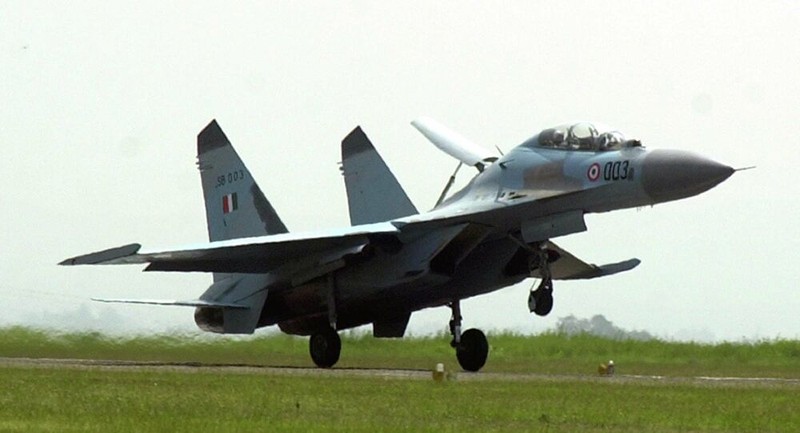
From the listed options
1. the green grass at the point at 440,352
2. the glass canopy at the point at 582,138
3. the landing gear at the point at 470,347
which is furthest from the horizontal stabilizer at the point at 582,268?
the glass canopy at the point at 582,138

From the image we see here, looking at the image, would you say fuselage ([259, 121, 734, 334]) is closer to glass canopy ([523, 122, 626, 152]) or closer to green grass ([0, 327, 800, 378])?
glass canopy ([523, 122, 626, 152])

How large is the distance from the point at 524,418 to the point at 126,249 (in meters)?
8.84

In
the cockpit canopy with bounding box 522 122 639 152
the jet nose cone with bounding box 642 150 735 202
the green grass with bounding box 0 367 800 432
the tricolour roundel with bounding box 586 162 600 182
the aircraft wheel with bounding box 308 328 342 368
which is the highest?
the cockpit canopy with bounding box 522 122 639 152

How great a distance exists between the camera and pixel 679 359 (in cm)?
2503

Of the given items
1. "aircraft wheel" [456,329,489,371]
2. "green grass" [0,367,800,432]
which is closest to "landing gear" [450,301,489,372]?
"aircraft wheel" [456,329,489,371]

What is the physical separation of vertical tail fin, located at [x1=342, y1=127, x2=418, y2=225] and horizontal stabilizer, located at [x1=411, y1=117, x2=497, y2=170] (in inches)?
38.7

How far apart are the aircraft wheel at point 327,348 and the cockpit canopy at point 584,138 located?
12.8 feet

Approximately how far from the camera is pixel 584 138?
18641mm

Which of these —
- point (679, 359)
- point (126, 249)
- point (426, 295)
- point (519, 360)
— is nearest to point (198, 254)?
point (126, 249)

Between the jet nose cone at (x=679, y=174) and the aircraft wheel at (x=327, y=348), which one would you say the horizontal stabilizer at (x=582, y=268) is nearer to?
the aircraft wheel at (x=327, y=348)

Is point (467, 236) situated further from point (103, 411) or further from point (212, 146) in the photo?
point (103, 411)

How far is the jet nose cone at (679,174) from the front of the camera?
17.5 meters

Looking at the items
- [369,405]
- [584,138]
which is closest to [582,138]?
[584,138]

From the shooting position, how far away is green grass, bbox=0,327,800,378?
73.2 feet
